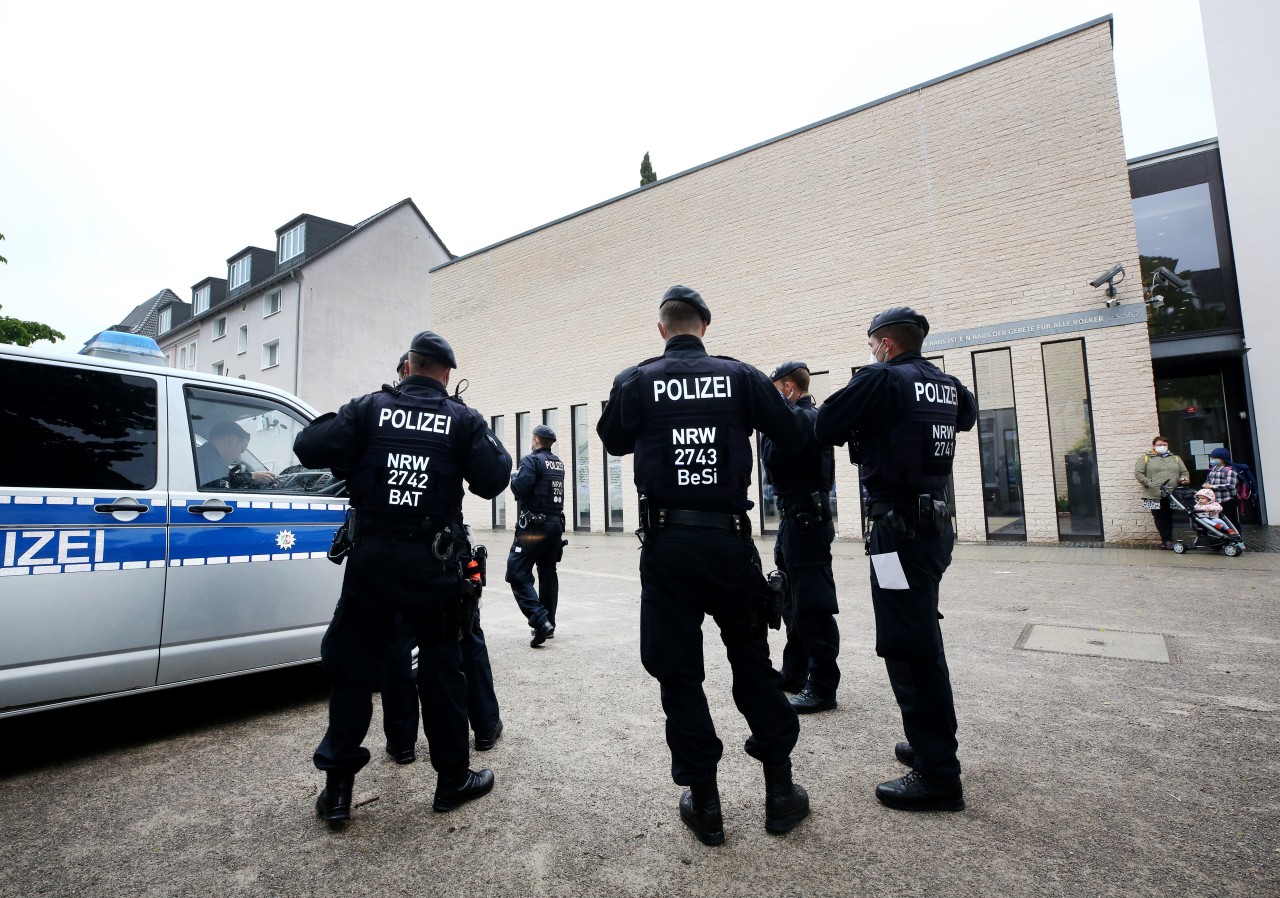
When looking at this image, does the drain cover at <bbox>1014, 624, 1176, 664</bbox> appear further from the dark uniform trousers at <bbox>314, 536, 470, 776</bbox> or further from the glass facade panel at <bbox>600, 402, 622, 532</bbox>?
the glass facade panel at <bbox>600, 402, 622, 532</bbox>

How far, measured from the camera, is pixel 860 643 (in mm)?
5184

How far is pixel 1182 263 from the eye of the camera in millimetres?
13828

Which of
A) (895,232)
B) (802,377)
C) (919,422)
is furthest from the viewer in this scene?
(895,232)

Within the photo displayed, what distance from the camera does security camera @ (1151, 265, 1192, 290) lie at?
Result: 13602 mm

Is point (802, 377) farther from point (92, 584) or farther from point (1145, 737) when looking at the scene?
point (92, 584)

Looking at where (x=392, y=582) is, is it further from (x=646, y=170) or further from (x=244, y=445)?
(x=646, y=170)

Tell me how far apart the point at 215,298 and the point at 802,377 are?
33.9 m

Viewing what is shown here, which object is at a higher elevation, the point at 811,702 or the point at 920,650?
the point at 920,650

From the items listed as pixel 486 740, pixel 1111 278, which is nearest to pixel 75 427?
pixel 486 740

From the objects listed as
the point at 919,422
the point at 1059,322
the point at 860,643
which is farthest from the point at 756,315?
the point at 919,422

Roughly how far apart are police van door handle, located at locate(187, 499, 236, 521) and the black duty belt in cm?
253

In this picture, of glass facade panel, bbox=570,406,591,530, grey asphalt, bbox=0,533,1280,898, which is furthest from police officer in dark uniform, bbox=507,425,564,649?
glass facade panel, bbox=570,406,591,530

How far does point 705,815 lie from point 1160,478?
11.0 meters

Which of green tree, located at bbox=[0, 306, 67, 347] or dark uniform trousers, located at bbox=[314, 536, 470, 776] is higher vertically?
green tree, located at bbox=[0, 306, 67, 347]
